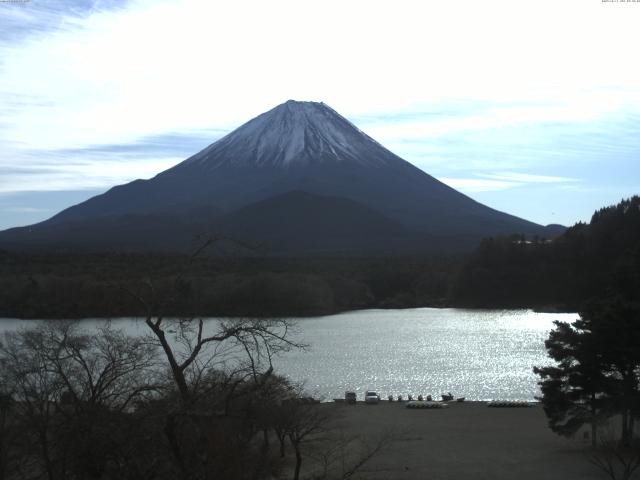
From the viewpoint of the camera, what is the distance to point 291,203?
76.8 m

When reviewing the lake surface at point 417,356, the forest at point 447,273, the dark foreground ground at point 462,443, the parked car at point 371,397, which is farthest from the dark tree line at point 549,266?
the dark foreground ground at point 462,443

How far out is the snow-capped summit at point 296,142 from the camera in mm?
92500

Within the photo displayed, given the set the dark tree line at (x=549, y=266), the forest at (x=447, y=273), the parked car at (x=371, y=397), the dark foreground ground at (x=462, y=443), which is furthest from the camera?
the dark tree line at (x=549, y=266)

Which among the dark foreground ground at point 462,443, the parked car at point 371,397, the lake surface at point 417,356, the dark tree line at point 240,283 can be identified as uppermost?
the dark tree line at point 240,283

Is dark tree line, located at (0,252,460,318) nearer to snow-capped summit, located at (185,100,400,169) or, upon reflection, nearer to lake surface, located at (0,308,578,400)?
lake surface, located at (0,308,578,400)

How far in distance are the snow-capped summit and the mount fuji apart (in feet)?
0.35

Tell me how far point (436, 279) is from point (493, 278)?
378 centimetres

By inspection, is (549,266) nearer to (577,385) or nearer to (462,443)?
(462,443)

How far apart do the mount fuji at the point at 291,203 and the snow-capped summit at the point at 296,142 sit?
11cm

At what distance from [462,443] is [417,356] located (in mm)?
12263

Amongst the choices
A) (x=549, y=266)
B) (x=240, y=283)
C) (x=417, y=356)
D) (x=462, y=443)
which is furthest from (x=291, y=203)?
(x=462, y=443)

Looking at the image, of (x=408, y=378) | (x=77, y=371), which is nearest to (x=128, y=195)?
(x=408, y=378)

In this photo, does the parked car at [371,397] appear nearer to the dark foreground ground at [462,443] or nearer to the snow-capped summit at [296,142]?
the dark foreground ground at [462,443]

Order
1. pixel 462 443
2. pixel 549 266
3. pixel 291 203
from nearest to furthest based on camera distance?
pixel 462 443 < pixel 549 266 < pixel 291 203
